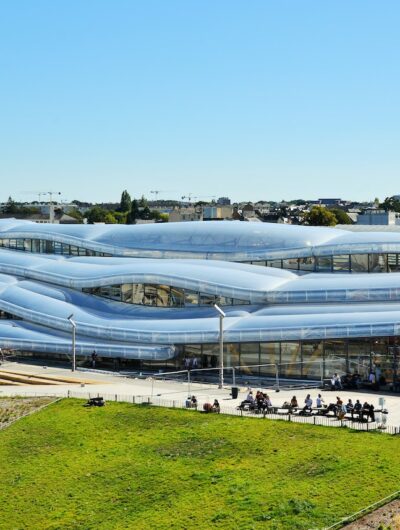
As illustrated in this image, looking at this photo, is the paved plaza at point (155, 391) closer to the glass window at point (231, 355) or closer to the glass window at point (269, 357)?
the glass window at point (231, 355)

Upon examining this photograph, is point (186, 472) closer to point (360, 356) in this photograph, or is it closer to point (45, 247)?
point (360, 356)

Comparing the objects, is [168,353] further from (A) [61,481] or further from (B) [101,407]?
(A) [61,481]

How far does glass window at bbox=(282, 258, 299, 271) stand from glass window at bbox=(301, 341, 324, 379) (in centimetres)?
1463

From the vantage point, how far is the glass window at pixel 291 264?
215 ft

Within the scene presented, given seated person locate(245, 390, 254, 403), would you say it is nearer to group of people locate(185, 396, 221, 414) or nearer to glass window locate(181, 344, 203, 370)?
group of people locate(185, 396, 221, 414)

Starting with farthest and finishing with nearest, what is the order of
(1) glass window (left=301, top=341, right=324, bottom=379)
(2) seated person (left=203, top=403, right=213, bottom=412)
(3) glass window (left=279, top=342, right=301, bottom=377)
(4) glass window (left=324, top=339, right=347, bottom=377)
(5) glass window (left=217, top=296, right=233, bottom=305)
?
(5) glass window (left=217, top=296, right=233, bottom=305) < (3) glass window (left=279, top=342, right=301, bottom=377) < (1) glass window (left=301, top=341, right=324, bottom=379) < (4) glass window (left=324, top=339, right=347, bottom=377) < (2) seated person (left=203, top=403, right=213, bottom=412)

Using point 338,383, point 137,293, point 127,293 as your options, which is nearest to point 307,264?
point 137,293

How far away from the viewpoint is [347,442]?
36.7 meters

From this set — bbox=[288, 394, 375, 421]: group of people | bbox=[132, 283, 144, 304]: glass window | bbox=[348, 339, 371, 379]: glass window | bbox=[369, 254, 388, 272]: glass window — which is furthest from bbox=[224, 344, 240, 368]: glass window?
bbox=[369, 254, 388, 272]: glass window

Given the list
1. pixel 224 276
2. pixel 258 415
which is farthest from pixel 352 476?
pixel 224 276

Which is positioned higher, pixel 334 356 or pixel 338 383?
pixel 334 356

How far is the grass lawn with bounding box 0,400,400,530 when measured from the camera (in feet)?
104

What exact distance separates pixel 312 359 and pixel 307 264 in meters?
14.7

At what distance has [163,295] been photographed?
6200 cm
